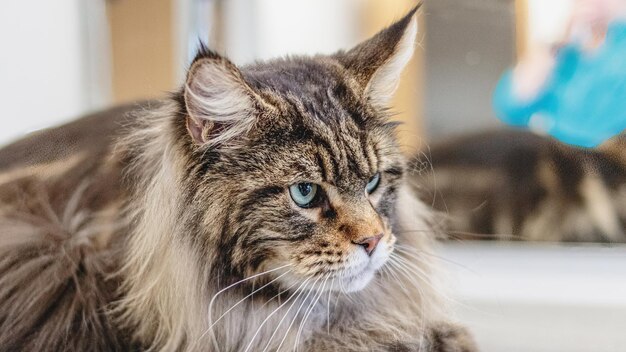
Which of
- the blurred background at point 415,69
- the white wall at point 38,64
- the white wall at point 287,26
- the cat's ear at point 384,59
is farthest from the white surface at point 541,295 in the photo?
the white wall at point 38,64

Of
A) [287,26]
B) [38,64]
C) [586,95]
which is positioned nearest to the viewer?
[586,95]

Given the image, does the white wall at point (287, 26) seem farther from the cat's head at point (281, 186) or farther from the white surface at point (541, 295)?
the cat's head at point (281, 186)

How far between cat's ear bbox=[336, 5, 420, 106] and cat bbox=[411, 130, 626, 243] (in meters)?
0.78

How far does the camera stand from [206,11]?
9.61 feet

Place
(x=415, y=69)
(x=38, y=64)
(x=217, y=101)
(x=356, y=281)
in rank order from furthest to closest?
(x=38, y=64)
(x=415, y=69)
(x=356, y=281)
(x=217, y=101)

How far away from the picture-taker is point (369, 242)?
3.45 feet

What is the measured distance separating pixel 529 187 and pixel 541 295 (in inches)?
15.2

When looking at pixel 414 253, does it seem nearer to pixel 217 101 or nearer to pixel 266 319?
pixel 266 319

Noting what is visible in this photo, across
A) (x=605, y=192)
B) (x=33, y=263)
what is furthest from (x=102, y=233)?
(x=605, y=192)

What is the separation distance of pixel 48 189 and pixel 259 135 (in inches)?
22.4

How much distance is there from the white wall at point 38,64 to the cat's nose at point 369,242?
5.01 feet

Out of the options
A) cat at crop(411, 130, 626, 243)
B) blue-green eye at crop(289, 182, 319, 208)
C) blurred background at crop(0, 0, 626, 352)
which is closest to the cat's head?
blue-green eye at crop(289, 182, 319, 208)

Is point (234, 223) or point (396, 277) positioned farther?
point (396, 277)

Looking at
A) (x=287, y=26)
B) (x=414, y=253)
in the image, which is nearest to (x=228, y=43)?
(x=287, y=26)
